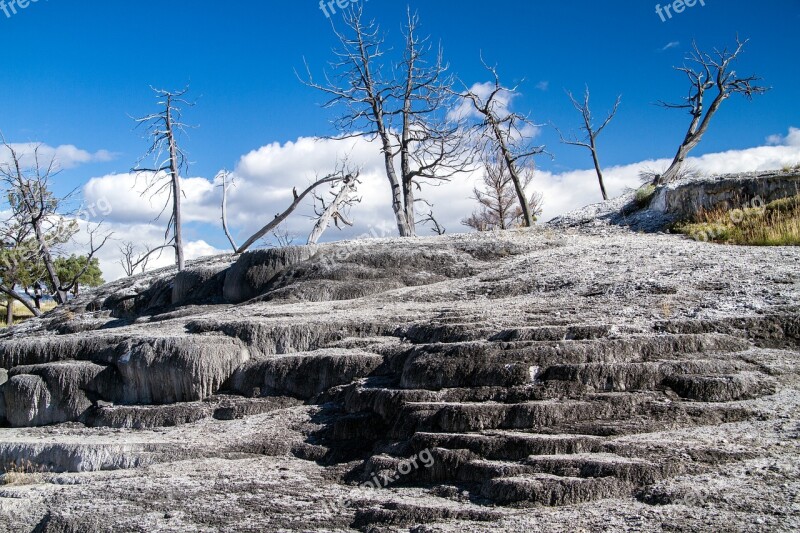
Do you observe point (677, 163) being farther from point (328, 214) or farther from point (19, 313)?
point (19, 313)

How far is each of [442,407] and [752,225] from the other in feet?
34.0

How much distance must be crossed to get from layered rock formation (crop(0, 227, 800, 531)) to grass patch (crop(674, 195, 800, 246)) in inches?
50.7

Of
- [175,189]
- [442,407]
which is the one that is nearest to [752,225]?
[442,407]

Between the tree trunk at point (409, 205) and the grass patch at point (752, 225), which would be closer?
the grass patch at point (752, 225)

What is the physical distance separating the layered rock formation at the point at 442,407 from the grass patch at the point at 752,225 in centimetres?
129

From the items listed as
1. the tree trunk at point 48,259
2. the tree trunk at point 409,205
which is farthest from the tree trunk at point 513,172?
the tree trunk at point 48,259

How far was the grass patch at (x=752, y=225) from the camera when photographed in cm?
1384

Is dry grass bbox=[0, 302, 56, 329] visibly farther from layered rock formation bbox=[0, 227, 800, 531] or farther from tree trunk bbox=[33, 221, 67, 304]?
layered rock formation bbox=[0, 227, 800, 531]

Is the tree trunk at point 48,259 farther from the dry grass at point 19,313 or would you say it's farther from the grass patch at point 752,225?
the grass patch at point 752,225

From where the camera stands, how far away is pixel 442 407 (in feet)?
23.5

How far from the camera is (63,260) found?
3784cm

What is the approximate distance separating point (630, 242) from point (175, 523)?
11.0 metres

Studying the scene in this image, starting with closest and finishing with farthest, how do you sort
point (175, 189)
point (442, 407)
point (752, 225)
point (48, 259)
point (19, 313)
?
point (442, 407) → point (752, 225) → point (175, 189) → point (48, 259) → point (19, 313)

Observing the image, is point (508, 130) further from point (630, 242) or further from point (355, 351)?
point (355, 351)
